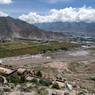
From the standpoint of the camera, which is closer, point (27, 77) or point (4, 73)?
point (27, 77)

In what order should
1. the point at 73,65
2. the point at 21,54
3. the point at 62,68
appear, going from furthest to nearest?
the point at 21,54 < the point at 73,65 < the point at 62,68

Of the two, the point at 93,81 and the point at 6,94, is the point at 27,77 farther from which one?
the point at 93,81

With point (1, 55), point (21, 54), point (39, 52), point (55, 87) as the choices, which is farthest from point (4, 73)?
point (39, 52)

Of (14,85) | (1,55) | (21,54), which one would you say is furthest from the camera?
(21,54)

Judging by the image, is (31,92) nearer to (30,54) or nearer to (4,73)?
(4,73)

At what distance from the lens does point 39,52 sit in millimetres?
164375

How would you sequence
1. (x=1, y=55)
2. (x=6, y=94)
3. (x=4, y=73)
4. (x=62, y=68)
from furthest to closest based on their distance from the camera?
(x=1, y=55), (x=62, y=68), (x=4, y=73), (x=6, y=94)

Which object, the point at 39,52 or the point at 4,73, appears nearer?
the point at 4,73

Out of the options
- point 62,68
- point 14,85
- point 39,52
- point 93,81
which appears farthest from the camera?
point 39,52

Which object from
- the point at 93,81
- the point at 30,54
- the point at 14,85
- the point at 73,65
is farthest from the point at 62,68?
the point at 30,54

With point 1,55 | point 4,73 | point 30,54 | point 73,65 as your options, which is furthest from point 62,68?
point 30,54

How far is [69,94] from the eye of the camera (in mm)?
42875

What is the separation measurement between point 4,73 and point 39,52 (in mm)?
111590

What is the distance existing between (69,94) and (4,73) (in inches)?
577
